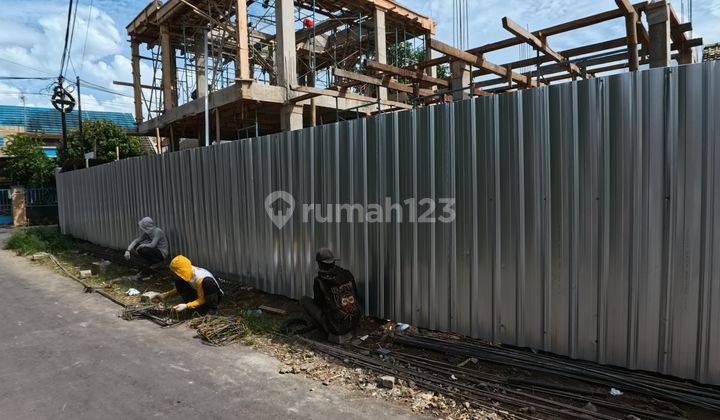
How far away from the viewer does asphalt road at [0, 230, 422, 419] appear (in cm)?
334

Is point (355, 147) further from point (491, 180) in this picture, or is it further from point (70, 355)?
point (70, 355)

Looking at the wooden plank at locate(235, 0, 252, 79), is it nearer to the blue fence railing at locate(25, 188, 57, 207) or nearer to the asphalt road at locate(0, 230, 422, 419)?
the asphalt road at locate(0, 230, 422, 419)

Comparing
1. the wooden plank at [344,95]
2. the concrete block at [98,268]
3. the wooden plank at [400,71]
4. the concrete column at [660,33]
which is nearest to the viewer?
the concrete column at [660,33]

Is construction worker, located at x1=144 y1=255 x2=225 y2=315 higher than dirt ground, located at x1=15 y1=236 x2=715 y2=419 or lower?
higher

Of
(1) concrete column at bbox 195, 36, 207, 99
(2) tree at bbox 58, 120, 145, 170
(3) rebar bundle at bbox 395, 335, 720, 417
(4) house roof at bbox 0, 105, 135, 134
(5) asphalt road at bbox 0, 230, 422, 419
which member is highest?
(4) house roof at bbox 0, 105, 135, 134

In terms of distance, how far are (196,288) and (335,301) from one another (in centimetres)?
232

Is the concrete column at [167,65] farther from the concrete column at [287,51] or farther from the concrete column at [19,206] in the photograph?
the concrete column at [19,206]

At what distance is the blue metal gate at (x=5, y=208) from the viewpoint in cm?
2195

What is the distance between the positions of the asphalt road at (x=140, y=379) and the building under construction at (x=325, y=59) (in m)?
4.53

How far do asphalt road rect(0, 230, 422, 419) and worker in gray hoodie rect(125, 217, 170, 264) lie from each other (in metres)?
2.20

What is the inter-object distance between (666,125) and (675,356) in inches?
64.2

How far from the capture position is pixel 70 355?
15.0 ft

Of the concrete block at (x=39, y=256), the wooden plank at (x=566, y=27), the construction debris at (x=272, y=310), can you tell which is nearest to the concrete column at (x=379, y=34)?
the wooden plank at (x=566, y=27)

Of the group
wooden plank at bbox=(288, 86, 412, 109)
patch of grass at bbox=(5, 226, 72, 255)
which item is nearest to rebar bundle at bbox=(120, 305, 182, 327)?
wooden plank at bbox=(288, 86, 412, 109)
